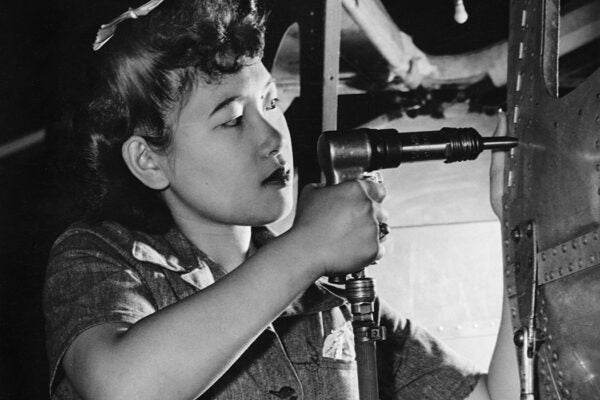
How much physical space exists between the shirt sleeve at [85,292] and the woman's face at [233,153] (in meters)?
0.21

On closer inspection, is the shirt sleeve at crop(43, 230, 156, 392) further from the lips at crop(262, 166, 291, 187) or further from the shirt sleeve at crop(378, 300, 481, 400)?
the shirt sleeve at crop(378, 300, 481, 400)

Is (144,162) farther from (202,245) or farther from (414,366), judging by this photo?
(414,366)

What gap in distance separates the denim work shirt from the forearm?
2 centimetres

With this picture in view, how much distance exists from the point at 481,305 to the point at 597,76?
1.34 m

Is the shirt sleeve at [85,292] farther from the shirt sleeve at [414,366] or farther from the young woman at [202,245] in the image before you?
the shirt sleeve at [414,366]

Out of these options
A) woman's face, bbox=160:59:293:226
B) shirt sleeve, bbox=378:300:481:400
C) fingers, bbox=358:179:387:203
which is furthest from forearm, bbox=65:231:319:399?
shirt sleeve, bbox=378:300:481:400

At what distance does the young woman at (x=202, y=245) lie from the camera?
93 centimetres

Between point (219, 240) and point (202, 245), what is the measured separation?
0.12 feet

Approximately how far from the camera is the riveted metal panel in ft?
3.16

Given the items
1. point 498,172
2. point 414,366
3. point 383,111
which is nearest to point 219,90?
point 498,172

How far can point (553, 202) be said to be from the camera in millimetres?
1046

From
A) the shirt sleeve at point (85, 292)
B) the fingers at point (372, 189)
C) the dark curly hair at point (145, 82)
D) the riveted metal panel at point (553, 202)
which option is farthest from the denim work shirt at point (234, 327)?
the riveted metal panel at point (553, 202)

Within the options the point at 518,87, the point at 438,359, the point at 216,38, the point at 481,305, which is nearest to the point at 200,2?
the point at 216,38

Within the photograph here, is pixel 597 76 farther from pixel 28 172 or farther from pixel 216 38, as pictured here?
pixel 28 172
